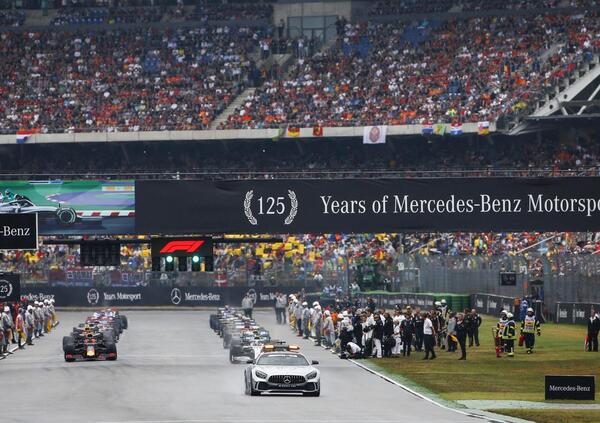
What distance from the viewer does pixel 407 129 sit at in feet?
225

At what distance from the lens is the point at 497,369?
1447 inches

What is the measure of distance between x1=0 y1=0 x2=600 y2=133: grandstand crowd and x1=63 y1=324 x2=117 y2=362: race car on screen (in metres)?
32.3

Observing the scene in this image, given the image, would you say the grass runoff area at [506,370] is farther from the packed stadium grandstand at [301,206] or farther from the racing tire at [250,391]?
the racing tire at [250,391]

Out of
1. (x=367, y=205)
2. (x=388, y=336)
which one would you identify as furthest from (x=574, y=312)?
(x=367, y=205)

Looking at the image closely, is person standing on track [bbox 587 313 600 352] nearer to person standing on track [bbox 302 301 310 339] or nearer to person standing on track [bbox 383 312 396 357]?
person standing on track [bbox 383 312 396 357]

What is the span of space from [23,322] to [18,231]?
1232cm

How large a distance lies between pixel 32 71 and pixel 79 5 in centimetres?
792

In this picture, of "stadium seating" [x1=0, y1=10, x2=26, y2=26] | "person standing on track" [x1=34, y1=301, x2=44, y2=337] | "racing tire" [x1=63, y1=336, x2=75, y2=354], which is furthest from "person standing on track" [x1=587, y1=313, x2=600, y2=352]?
"stadium seating" [x1=0, y1=10, x2=26, y2=26]

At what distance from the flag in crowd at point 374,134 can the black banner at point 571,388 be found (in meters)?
41.3

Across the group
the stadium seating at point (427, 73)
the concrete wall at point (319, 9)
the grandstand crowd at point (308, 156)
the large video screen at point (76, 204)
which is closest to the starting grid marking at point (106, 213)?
the large video screen at point (76, 204)

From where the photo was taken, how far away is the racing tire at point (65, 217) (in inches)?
1521

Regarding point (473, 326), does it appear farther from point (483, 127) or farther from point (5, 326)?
point (483, 127)

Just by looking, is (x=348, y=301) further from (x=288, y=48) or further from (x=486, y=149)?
(x=288, y=48)

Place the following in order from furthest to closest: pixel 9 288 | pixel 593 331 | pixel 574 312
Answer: pixel 574 312, pixel 593 331, pixel 9 288
